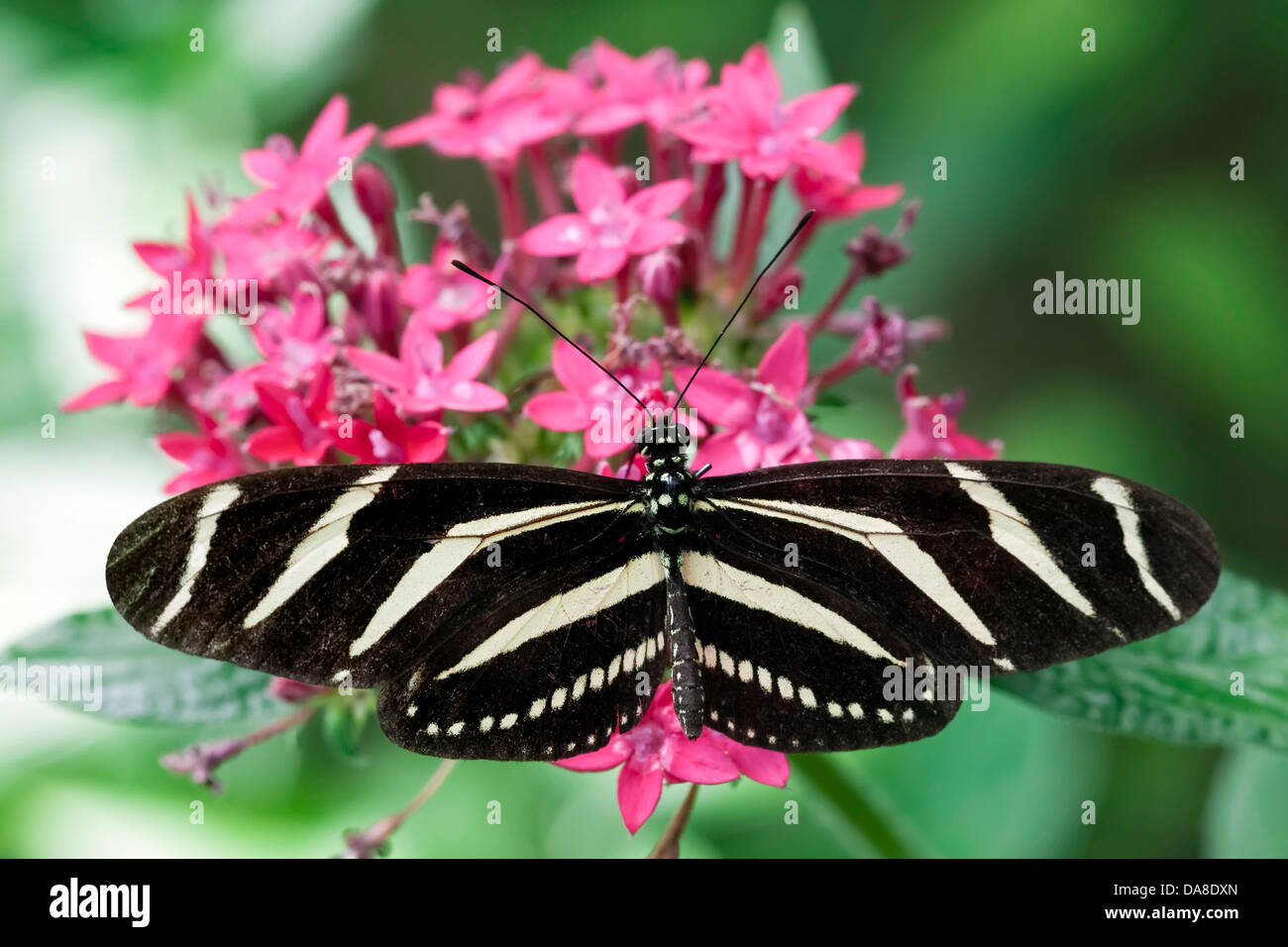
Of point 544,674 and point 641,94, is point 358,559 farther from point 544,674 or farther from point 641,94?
point 641,94

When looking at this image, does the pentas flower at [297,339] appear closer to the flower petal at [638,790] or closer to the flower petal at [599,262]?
the flower petal at [599,262]

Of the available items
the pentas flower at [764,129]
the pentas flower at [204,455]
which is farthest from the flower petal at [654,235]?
the pentas flower at [204,455]

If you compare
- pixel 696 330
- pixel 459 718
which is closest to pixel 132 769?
pixel 459 718

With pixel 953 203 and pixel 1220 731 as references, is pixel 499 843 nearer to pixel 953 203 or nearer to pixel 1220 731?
pixel 1220 731

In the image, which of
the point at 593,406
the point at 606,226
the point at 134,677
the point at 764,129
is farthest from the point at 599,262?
the point at 134,677

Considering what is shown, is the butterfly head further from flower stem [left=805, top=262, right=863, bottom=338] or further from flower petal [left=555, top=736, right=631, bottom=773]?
flower stem [left=805, top=262, right=863, bottom=338]

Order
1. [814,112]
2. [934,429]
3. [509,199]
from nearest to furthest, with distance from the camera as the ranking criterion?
[934,429] < [814,112] < [509,199]
